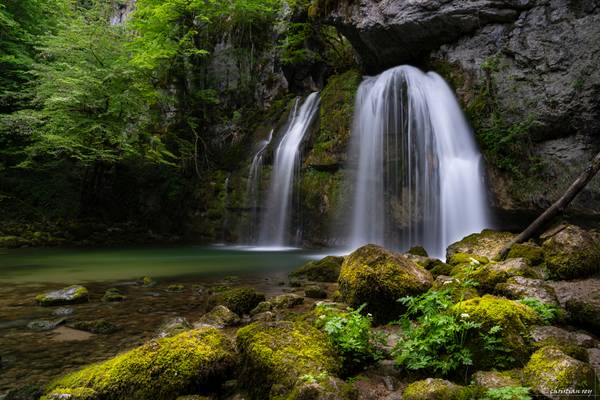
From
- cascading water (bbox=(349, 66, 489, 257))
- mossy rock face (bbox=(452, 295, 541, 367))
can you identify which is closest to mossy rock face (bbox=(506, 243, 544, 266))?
mossy rock face (bbox=(452, 295, 541, 367))

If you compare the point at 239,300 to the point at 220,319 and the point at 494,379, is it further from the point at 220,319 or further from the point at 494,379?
the point at 494,379

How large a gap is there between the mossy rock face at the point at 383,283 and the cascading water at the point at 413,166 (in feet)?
24.2

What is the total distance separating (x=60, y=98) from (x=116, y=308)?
1109cm

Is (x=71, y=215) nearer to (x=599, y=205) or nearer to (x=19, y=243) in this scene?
(x=19, y=243)

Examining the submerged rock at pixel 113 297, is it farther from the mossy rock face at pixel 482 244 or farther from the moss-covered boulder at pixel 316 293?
the mossy rock face at pixel 482 244

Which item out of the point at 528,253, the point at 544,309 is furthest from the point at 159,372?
the point at 528,253

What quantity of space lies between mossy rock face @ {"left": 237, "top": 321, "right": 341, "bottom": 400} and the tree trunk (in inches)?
191

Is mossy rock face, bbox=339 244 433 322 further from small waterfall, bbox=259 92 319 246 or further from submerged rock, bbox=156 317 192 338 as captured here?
small waterfall, bbox=259 92 319 246

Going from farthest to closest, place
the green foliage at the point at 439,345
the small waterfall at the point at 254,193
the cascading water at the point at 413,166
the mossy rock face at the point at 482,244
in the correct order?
1. the small waterfall at the point at 254,193
2. the cascading water at the point at 413,166
3. the mossy rock face at the point at 482,244
4. the green foliage at the point at 439,345

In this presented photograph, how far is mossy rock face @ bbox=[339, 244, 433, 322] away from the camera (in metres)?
4.06

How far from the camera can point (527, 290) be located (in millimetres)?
4031

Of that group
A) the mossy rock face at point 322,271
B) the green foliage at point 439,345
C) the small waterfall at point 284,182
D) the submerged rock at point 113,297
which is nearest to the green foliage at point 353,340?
the green foliage at point 439,345

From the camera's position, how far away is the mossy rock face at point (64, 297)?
5707mm

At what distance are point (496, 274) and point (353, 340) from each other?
254cm
